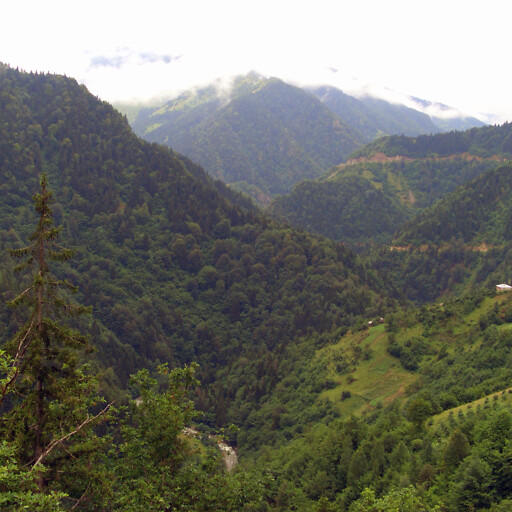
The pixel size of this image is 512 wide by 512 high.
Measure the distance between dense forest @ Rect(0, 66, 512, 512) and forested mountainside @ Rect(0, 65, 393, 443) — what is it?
2.23 ft

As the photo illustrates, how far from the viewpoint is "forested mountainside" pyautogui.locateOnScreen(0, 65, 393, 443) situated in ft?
408

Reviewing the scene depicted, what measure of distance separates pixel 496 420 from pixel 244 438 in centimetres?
6556

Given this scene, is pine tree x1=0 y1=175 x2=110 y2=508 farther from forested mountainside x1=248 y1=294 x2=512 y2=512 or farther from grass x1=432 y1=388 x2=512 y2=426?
grass x1=432 y1=388 x2=512 y2=426

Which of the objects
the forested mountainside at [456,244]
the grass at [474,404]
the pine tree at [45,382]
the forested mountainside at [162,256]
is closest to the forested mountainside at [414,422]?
the grass at [474,404]

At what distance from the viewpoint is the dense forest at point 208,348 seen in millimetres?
20844

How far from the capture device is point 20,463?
65.1ft

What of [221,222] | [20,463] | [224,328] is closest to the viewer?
[20,463]

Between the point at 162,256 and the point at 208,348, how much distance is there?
3751 centimetres

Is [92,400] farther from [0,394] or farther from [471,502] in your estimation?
[471,502]

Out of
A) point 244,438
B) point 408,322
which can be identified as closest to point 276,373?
point 244,438

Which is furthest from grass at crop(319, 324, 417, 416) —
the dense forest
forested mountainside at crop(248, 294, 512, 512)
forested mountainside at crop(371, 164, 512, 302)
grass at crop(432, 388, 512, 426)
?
forested mountainside at crop(371, 164, 512, 302)

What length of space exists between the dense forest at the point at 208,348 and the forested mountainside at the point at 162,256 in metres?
0.68

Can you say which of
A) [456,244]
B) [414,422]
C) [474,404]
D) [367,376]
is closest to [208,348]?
[367,376]

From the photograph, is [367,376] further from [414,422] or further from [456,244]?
[456,244]
